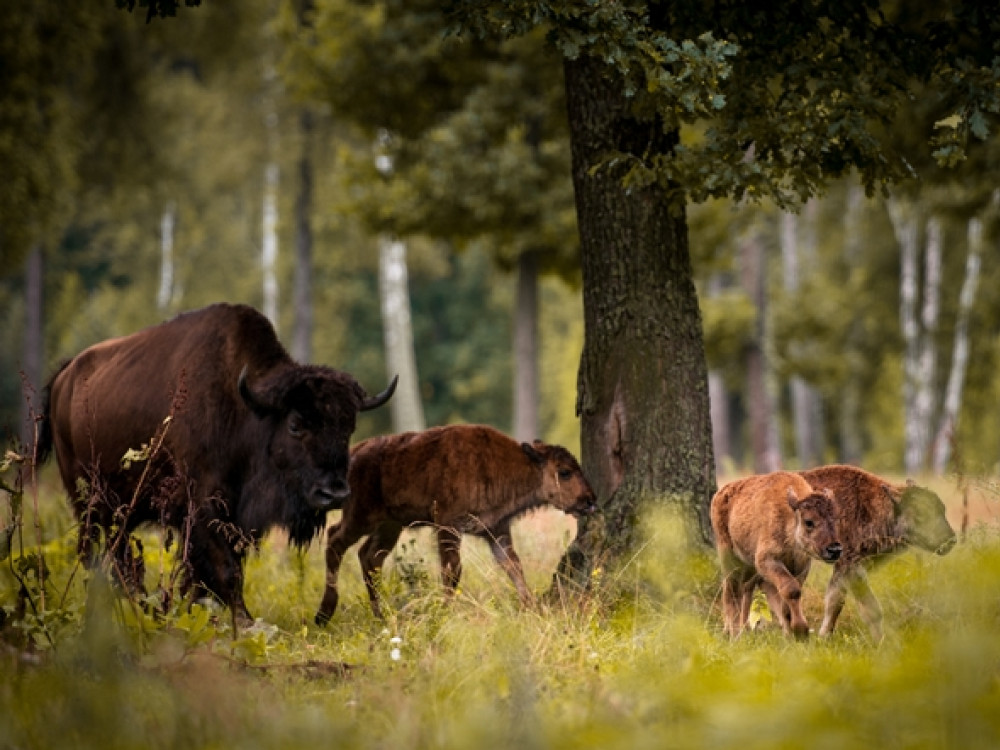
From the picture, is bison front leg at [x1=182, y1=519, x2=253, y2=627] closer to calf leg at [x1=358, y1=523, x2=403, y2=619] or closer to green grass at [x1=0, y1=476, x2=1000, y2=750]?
green grass at [x1=0, y1=476, x2=1000, y2=750]

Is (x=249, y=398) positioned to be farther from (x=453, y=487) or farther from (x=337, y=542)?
(x=453, y=487)

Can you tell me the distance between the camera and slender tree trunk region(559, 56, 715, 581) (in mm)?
6824

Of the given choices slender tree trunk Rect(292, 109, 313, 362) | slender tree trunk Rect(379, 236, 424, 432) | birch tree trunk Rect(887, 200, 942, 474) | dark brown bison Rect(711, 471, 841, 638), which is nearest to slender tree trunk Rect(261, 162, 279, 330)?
slender tree trunk Rect(379, 236, 424, 432)

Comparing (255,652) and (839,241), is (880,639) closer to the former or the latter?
(255,652)

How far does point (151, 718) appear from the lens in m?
3.90

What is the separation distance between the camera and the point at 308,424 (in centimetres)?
666

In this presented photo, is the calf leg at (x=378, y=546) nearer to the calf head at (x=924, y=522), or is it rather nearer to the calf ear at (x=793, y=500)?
the calf ear at (x=793, y=500)

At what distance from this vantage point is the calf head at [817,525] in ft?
18.2

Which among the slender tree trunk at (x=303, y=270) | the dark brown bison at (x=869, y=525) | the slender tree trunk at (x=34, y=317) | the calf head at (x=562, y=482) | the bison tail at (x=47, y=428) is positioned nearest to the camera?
the dark brown bison at (x=869, y=525)

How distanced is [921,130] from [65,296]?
1035 inches

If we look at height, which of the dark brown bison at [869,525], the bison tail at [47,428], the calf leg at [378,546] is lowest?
the calf leg at [378,546]

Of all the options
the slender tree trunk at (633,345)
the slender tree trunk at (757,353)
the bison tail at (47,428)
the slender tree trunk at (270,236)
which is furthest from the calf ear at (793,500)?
the slender tree trunk at (270,236)

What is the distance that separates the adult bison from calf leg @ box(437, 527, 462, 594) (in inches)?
32.5

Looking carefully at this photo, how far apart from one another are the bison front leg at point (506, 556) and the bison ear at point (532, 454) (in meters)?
0.50
